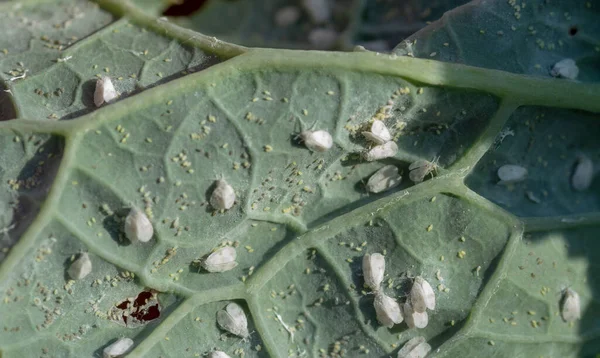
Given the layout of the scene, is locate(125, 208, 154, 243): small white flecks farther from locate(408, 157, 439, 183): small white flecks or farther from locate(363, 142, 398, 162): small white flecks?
locate(408, 157, 439, 183): small white flecks

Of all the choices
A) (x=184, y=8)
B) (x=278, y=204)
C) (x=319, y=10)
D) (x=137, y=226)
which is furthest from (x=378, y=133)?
(x=184, y=8)

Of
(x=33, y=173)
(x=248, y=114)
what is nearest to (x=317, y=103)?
(x=248, y=114)

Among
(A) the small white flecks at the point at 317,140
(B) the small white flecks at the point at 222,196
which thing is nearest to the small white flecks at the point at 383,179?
(A) the small white flecks at the point at 317,140

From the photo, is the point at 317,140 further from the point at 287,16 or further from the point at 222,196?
the point at 287,16

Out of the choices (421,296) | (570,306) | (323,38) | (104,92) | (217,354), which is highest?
(104,92)

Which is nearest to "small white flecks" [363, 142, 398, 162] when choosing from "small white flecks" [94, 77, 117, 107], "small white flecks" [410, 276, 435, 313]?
"small white flecks" [410, 276, 435, 313]

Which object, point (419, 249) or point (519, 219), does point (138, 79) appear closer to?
point (419, 249)

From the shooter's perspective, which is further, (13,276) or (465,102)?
(465,102)
